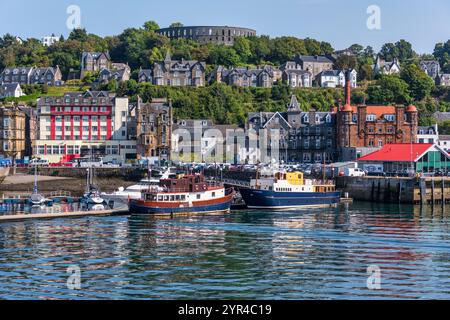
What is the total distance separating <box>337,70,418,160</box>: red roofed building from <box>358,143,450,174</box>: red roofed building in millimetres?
11574

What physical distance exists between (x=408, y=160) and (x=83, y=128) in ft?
156

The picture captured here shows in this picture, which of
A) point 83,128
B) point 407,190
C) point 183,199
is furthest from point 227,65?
point 183,199

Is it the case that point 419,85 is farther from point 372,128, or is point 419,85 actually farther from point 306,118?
point 372,128

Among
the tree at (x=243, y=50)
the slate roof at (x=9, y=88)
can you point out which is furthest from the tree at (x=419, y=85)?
the slate roof at (x=9, y=88)

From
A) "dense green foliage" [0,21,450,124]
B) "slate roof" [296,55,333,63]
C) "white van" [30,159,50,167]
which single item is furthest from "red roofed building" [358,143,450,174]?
"slate roof" [296,55,333,63]

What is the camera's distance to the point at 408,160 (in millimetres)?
89875

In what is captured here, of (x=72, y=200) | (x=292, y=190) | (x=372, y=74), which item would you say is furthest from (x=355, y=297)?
(x=372, y=74)

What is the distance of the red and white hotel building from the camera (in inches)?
4496

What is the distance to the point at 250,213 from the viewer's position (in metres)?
70.5

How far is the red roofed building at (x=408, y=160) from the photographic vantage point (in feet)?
294

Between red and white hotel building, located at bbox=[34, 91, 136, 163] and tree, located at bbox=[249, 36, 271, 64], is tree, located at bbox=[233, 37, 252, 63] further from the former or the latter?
red and white hotel building, located at bbox=[34, 91, 136, 163]

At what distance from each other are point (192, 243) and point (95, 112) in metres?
69.4

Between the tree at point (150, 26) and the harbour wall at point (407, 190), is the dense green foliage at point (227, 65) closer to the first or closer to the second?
the tree at point (150, 26)

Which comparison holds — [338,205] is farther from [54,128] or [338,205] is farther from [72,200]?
[54,128]
